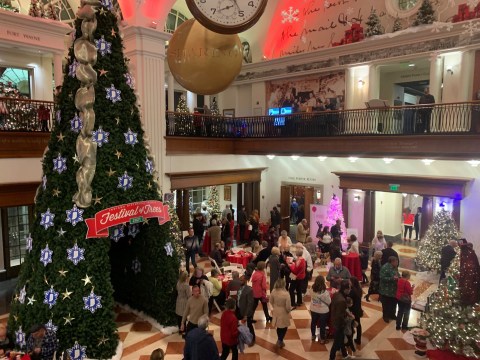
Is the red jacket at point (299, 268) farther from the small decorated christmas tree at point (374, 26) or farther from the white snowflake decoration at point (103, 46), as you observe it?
the small decorated christmas tree at point (374, 26)

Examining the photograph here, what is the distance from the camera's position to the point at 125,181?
22.0 feet

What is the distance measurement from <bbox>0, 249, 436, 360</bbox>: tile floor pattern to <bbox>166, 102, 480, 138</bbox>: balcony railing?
5581mm

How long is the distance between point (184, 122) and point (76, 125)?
7.23m

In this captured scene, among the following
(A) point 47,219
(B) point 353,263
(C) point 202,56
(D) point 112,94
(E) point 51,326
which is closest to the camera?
(C) point 202,56

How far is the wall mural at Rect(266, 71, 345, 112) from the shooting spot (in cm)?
1603

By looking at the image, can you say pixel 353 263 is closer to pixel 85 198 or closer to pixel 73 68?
pixel 85 198

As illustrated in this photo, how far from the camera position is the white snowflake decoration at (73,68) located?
6.32 meters

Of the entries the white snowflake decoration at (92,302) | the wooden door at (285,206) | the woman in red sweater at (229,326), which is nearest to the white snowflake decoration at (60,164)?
the white snowflake decoration at (92,302)

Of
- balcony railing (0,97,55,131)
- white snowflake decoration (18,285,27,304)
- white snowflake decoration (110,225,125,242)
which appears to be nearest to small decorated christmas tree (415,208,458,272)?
white snowflake decoration (110,225,125,242)

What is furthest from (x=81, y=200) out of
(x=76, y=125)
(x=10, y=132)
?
(x=10, y=132)

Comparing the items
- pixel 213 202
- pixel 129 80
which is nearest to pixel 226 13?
pixel 129 80

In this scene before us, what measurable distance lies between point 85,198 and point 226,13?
15.6ft

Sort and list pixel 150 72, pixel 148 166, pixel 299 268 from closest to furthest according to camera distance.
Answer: pixel 148 166
pixel 299 268
pixel 150 72

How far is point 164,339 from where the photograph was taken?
7562 millimetres
